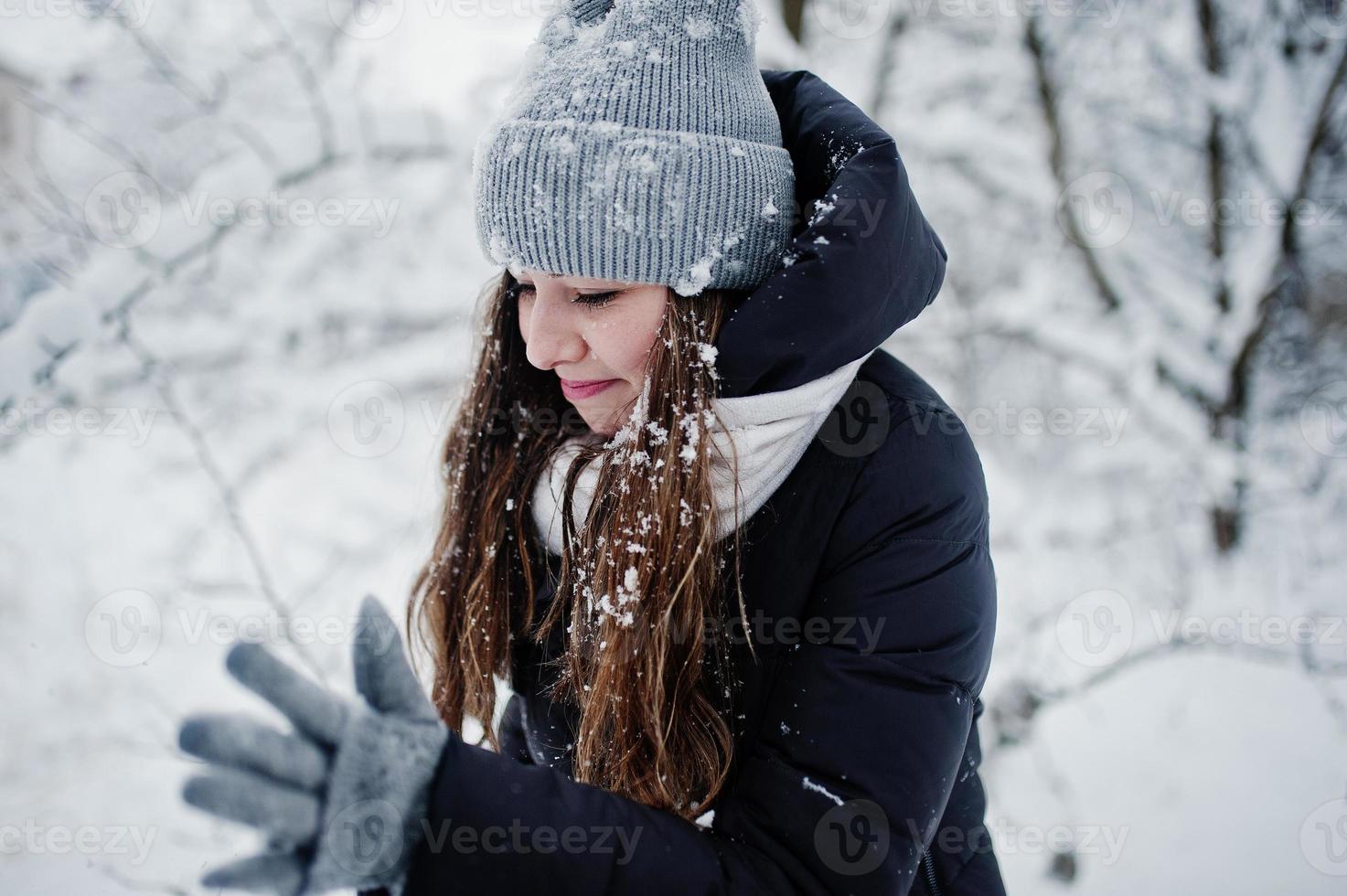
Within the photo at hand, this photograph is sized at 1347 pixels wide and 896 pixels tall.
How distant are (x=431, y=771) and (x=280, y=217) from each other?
4961 millimetres

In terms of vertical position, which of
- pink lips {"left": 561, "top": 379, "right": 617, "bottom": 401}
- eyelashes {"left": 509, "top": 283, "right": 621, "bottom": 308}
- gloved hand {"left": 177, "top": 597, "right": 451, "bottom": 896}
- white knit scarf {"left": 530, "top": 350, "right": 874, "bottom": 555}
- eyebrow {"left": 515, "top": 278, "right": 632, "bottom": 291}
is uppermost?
eyebrow {"left": 515, "top": 278, "right": 632, "bottom": 291}

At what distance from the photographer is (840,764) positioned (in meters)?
1.06

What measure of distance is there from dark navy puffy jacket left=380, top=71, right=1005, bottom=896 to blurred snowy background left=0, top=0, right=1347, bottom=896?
8.07 feet

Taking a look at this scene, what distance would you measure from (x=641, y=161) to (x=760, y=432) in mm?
504

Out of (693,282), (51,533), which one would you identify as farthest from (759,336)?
(51,533)

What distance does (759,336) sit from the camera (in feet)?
3.86

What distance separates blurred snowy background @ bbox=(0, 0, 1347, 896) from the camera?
3.44m

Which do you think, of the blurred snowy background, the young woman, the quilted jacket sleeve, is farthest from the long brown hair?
the blurred snowy background

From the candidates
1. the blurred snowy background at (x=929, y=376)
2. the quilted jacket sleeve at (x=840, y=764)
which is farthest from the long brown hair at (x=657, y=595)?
the blurred snowy background at (x=929, y=376)

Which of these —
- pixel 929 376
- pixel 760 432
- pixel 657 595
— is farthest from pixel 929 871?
pixel 929 376

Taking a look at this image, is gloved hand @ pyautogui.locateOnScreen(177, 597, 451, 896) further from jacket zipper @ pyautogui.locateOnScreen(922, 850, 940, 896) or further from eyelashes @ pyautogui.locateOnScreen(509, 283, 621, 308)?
jacket zipper @ pyautogui.locateOnScreen(922, 850, 940, 896)

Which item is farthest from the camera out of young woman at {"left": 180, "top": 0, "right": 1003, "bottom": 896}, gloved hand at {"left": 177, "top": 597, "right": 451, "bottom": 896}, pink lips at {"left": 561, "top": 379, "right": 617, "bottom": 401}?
pink lips at {"left": 561, "top": 379, "right": 617, "bottom": 401}

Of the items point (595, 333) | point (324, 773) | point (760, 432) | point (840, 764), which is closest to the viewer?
point (324, 773)

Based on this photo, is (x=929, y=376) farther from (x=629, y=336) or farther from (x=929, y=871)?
(x=629, y=336)
